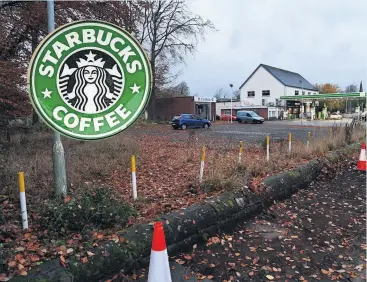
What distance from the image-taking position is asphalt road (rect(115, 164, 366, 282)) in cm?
359

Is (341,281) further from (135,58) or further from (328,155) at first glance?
(328,155)

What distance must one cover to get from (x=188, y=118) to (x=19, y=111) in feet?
72.8

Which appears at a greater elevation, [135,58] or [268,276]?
[135,58]

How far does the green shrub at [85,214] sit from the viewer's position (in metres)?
3.60

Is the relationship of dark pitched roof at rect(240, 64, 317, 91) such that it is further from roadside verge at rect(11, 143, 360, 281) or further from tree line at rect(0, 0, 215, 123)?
roadside verge at rect(11, 143, 360, 281)

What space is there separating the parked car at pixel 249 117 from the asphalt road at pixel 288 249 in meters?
35.4

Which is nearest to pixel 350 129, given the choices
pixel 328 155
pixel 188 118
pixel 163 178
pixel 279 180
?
pixel 328 155

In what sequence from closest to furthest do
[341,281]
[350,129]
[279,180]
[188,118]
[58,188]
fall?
[341,281] < [58,188] < [279,180] < [350,129] < [188,118]

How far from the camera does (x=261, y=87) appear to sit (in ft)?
208

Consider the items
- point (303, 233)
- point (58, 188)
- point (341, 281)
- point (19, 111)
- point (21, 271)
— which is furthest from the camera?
point (19, 111)

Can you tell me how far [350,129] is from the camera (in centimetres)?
1348

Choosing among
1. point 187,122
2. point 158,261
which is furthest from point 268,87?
point 158,261

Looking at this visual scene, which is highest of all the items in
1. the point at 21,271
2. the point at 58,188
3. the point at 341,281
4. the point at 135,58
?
the point at 135,58

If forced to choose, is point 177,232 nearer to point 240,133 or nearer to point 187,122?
point 240,133
